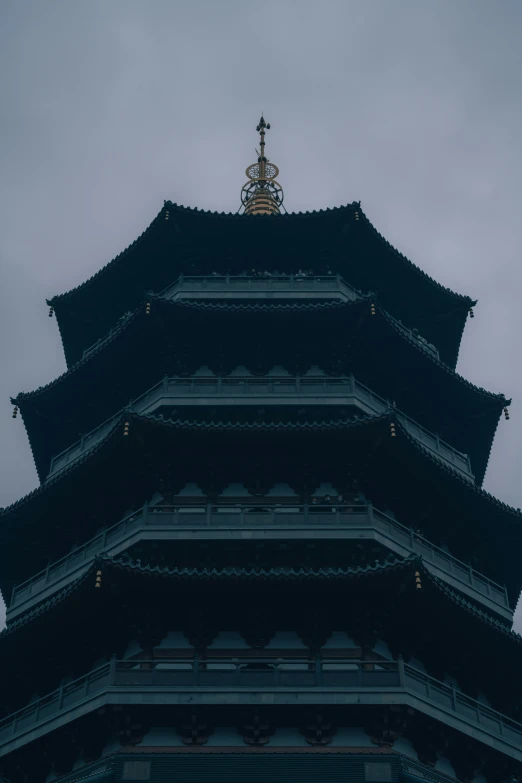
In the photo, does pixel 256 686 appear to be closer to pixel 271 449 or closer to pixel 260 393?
pixel 271 449

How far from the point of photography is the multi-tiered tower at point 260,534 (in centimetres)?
2297

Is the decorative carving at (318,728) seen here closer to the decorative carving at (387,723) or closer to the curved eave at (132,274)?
the decorative carving at (387,723)

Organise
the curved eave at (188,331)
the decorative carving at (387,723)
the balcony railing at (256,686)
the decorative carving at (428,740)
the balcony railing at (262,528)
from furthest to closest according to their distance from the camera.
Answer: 1. the curved eave at (188,331)
2. the balcony railing at (262,528)
3. the decorative carving at (428,740)
4. the decorative carving at (387,723)
5. the balcony railing at (256,686)

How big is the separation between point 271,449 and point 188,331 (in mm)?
5138

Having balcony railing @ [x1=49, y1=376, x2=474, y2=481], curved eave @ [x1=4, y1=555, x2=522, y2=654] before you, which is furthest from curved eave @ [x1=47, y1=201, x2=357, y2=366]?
curved eave @ [x1=4, y1=555, x2=522, y2=654]

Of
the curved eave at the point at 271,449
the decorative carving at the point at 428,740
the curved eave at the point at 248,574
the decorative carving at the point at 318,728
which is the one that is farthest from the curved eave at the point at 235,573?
the curved eave at the point at 271,449

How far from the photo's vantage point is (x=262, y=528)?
84.6ft

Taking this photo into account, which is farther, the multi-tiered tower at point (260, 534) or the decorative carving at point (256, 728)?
the multi-tiered tower at point (260, 534)

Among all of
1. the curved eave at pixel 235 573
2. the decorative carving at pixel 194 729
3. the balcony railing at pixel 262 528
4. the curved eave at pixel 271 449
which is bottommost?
the decorative carving at pixel 194 729

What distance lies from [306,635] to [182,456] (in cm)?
600

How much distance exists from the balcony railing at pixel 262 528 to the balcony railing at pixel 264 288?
22.7ft

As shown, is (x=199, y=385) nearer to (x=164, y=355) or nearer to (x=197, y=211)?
(x=164, y=355)

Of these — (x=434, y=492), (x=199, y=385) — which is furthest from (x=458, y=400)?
(x=199, y=385)

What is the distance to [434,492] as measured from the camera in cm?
2962
